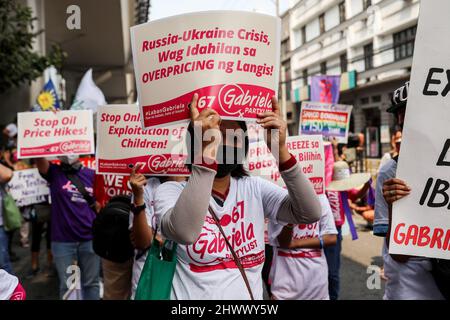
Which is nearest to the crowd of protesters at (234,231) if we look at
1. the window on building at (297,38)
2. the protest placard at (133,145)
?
the protest placard at (133,145)

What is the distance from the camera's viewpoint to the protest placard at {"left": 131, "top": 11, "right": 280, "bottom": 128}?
1891 millimetres

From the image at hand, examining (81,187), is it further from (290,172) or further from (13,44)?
(13,44)

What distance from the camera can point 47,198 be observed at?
238 inches

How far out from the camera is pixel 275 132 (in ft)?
6.03

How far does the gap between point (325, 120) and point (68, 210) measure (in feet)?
12.3

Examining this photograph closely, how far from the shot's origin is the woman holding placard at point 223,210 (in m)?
1.72

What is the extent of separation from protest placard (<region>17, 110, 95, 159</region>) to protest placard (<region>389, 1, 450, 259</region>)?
3257mm

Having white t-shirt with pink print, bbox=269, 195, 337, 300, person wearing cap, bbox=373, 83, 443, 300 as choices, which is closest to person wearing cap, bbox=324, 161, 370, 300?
white t-shirt with pink print, bbox=269, 195, 337, 300

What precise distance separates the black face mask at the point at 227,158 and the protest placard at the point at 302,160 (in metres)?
1.41

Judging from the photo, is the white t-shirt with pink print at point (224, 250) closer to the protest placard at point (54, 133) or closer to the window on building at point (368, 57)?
the protest placard at point (54, 133)

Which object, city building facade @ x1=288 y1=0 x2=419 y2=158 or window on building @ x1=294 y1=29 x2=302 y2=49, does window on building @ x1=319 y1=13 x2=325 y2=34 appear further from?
window on building @ x1=294 y1=29 x2=302 y2=49

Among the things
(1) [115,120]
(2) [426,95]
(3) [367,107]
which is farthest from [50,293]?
(3) [367,107]
